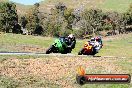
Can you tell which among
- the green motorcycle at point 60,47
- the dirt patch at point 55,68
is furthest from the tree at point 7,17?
the dirt patch at point 55,68

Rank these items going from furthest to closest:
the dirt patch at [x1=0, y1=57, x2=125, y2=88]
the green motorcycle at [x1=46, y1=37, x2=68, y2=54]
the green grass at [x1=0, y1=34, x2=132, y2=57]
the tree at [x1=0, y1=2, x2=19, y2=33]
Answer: the tree at [x1=0, y1=2, x2=19, y2=33] < the green grass at [x1=0, y1=34, x2=132, y2=57] < the green motorcycle at [x1=46, y1=37, x2=68, y2=54] < the dirt patch at [x1=0, y1=57, x2=125, y2=88]

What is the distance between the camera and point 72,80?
60.6ft

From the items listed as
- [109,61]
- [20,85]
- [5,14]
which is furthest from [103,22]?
[20,85]

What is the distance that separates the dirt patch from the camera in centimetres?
1852

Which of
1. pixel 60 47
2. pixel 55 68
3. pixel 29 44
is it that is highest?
pixel 55 68

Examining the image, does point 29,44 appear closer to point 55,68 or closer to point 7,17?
point 55,68

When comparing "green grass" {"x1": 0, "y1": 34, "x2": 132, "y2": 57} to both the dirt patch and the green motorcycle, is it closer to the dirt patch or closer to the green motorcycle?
the green motorcycle

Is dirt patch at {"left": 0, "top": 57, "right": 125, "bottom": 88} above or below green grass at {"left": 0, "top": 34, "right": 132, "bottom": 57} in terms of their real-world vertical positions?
above

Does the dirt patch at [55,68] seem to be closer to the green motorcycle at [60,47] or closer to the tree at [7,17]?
the green motorcycle at [60,47]

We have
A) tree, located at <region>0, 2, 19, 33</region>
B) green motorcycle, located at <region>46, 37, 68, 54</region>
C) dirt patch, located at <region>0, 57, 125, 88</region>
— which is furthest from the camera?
tree, located at <region>0, 2, 19, 33</region>

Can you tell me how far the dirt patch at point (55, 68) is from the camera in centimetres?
1852

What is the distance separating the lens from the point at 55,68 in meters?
20.7

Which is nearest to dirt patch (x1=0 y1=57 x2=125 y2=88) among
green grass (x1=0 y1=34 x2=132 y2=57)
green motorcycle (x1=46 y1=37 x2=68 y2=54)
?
green motorcycle (x1=46 y1=37 x2=68 y2=54)

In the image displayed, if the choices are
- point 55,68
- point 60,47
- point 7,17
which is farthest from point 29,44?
point 7,17
